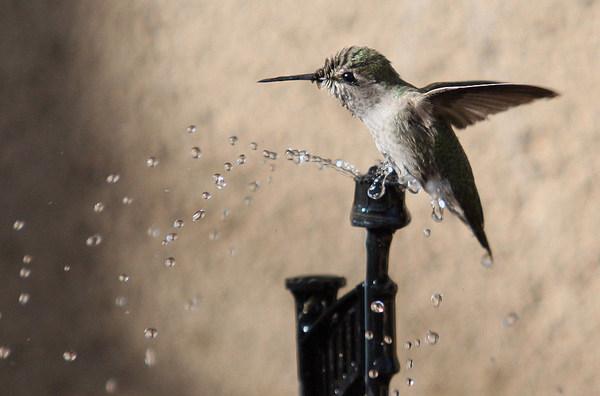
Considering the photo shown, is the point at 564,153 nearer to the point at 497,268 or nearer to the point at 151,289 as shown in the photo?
the point at 497,268

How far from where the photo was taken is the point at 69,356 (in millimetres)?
1774

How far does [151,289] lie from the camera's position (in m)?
1.80

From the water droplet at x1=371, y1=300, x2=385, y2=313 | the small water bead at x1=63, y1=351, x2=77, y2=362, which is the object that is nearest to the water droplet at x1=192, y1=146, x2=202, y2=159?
the small water bead at x1=63, y1=351, x2=77, y2=362

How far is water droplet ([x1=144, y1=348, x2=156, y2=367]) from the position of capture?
179cm

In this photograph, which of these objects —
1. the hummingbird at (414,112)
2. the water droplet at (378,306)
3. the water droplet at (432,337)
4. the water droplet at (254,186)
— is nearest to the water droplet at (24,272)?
the water droplet at (254,186)

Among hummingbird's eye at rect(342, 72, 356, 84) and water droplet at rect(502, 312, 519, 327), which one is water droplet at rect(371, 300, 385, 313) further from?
water droplet at rect(502, 312, 519, 327)

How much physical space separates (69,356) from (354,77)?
3.52 ft

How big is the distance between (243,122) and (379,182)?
0.89 metres

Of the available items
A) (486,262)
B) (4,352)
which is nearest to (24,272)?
(4,352)

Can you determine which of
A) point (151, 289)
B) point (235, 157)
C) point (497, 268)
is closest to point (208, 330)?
point (151, 289)

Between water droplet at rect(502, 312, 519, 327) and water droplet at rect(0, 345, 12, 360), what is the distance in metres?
1.00

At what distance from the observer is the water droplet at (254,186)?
1715 mm

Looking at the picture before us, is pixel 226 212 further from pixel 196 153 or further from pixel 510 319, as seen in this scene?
pixel 510 319

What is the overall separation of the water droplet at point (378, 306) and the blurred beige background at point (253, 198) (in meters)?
0.84
